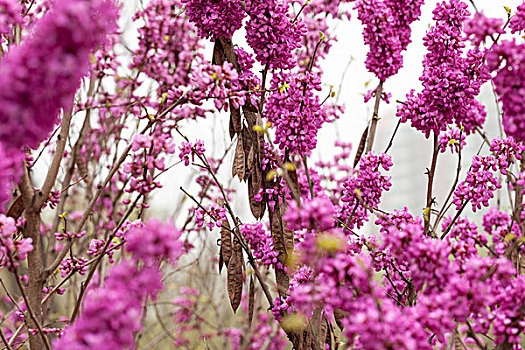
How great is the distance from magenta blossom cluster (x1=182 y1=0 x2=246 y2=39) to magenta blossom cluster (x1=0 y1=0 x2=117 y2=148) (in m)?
0.54

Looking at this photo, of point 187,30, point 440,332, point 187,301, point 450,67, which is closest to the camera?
point 440,332

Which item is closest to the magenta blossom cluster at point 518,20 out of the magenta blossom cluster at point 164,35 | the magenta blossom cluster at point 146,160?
the magenta blossom cluster at point 146,160

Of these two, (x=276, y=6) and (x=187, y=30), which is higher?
(x=187, y=30)

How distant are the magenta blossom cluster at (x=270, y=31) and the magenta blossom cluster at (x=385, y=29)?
209 mm

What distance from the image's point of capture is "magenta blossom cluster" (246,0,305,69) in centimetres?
103

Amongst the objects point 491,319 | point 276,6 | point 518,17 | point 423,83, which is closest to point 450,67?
point 423,83

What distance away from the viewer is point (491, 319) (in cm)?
69

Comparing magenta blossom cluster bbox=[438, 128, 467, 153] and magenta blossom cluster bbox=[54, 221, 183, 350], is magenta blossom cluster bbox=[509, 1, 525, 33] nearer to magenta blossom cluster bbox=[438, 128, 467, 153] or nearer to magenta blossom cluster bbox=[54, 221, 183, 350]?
magenta blossom cluster bbox=[438, 128, 467, 153]

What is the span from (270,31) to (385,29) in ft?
0.98

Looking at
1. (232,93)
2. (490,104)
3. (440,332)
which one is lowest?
(440,332)

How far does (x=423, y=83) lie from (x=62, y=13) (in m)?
0.79

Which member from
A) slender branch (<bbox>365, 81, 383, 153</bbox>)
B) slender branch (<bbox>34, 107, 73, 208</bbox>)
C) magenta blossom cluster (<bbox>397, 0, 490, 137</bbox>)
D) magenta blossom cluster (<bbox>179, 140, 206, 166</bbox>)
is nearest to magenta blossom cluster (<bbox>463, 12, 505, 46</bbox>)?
magenta blossom cluster (<bbox>397, 0, 490, 137</bbox>)

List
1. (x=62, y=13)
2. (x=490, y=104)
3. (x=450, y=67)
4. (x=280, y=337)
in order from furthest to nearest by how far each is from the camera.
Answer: (x=490, y=104) < (x=280, y=337) < (x=450, y=67) < (x=62, y=13)

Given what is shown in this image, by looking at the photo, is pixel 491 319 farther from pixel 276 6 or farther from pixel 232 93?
pixel 276 6
